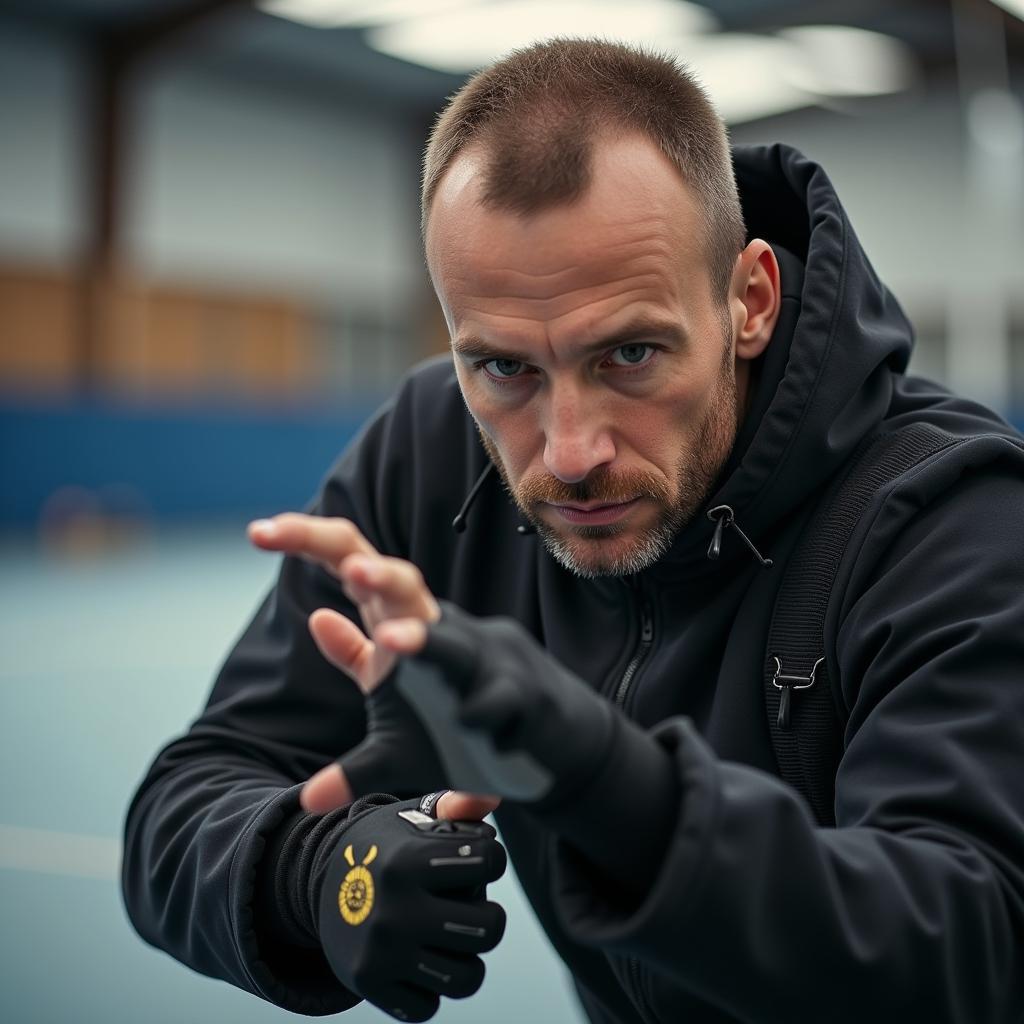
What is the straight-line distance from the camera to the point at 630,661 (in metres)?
1.65

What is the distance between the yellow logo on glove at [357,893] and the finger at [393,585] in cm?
35

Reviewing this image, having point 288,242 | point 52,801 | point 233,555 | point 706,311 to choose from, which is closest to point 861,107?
point 288,242

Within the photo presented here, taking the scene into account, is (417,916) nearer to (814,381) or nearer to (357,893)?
(357,893)

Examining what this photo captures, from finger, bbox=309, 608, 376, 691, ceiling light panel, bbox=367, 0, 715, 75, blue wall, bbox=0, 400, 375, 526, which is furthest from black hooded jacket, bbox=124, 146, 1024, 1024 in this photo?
ceiling light panel, bbox=367, 0, 715, 75

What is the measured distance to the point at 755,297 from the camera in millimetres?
1647

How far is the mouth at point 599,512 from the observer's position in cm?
149

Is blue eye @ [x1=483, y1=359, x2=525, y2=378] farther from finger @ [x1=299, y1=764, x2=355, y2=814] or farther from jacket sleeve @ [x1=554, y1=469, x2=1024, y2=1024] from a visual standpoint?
finger @ [x1=299, y1=764, x2=355, y2=814]

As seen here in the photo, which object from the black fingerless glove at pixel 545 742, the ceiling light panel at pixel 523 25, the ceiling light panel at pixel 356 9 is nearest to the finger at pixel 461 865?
the black fingerless glove at pixel 545 742

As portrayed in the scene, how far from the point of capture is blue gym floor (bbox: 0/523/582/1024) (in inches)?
98.1

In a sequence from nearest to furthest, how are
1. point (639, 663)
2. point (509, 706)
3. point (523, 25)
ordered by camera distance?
point (509, 706) < point (639, 663) < point (523, 25)

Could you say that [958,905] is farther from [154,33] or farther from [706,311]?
[154,33]

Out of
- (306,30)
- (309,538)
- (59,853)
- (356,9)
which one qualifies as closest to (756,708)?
(309,538)

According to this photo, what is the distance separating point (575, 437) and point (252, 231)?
1410 centimetres

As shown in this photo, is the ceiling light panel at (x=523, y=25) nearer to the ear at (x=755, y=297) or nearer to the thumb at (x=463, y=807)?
the ear at (x=755, y=297)
